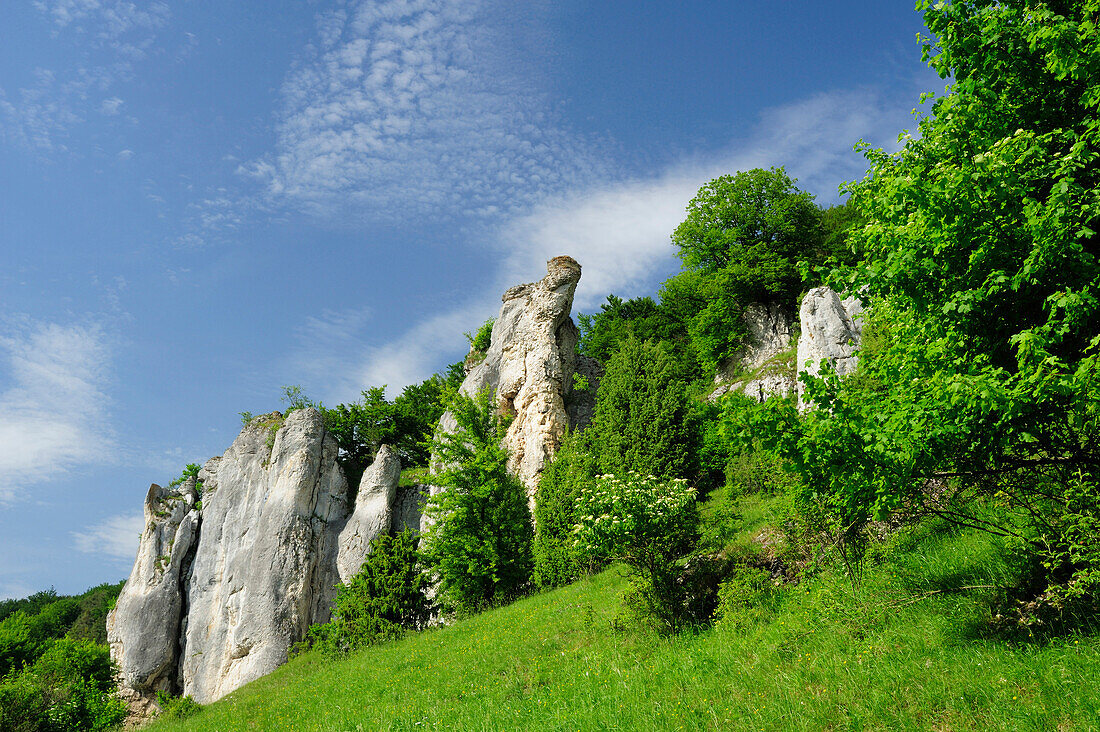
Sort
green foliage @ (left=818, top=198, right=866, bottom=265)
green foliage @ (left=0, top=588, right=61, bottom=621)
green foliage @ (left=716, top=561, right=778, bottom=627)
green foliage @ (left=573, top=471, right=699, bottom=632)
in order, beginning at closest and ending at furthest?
green foliage @ (left=716, top=561, right=778, bottom=627)
green foliage @ (left=573, top=471, right=699, bottom=632)
green foliage @ (left=818, top=198, right=866, bottom=265)
green foliage @ (left=0, top=588, right=61, bottom=621)

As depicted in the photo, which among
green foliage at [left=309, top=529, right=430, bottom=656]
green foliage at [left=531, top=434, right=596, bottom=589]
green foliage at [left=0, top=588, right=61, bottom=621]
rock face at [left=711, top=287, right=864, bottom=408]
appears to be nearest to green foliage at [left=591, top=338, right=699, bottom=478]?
green foliage at [left=531, top=434, right=596, bottom=589]

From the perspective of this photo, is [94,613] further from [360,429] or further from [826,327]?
[826,327]

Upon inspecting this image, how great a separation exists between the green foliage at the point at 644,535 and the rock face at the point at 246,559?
834 inches

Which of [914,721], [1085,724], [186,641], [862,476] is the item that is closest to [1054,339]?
[862,476]

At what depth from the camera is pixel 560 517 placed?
22.3 metres

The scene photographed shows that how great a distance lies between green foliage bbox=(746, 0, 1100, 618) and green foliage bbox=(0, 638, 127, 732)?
94.7 feet

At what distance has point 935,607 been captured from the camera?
879cm

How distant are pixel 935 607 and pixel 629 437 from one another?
47.7ft

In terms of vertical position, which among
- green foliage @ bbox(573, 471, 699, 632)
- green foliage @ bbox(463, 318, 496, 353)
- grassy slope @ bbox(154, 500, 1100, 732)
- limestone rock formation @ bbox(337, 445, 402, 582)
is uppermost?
green foliage @ bbox(463, 318, 496, 353)

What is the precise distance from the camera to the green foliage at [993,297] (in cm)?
632

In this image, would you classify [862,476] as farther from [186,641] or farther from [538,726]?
[186,641]

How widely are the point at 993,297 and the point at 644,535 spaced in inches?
305

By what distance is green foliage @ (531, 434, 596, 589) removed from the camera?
2111 cm

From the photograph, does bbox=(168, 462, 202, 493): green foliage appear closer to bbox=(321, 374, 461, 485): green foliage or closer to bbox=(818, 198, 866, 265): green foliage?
bbox=(321, 374, 461, 485): green foliage
